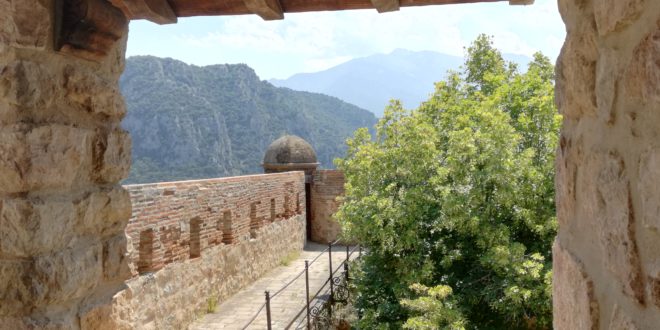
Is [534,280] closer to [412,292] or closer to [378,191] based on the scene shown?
[412,292]

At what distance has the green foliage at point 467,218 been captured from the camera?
6.87 metres

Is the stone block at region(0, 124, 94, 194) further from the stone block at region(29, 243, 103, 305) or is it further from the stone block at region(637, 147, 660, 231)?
the stone block at region(637, 147, 660, 231)

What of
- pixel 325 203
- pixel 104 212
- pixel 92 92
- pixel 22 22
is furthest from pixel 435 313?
pixel 325 203

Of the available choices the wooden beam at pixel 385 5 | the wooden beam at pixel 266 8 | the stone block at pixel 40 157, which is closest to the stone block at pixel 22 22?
the stone block at pixel 40 157

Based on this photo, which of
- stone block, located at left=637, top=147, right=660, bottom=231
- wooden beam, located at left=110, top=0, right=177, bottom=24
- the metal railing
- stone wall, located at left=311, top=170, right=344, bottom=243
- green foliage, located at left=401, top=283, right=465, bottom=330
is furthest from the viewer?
stone wall, located at left=311, top=170, right=344, bottom=243

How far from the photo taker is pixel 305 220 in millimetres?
16422

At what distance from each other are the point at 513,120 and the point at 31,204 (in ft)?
27.2

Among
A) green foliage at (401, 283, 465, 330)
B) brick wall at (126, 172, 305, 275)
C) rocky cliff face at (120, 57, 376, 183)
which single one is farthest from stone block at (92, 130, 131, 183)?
rocky cliff face at (120, 57, 376, 183)

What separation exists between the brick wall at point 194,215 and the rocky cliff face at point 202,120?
45122 mm

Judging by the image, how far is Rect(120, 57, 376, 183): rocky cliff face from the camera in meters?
60.3

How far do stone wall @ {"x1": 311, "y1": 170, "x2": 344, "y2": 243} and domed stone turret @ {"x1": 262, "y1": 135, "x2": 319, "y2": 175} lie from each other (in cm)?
60

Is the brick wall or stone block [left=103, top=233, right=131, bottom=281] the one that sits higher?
stone block [left=103, top=233, right=131, bottom=281]

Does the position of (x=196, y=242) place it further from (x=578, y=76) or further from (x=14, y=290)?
(x=578, y=76)

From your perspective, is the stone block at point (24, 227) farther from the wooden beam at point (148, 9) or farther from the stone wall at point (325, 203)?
the stone wall at point (325, 203)
